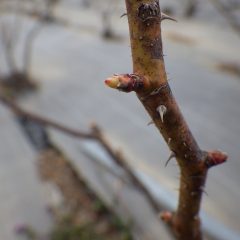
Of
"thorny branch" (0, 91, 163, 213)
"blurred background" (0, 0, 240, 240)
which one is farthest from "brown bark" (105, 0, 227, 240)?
"blurred background" (0, 0, 240, 240)

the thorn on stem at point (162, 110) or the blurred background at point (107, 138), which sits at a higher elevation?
the blurred background at point (107, 138)

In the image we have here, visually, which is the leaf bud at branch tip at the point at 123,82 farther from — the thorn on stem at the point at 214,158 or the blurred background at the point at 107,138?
the blurred background at the point at 107,138

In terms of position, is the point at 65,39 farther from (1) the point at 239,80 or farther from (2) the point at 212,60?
(1) the point at 239,80

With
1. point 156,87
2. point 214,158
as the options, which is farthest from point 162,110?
point 214,158

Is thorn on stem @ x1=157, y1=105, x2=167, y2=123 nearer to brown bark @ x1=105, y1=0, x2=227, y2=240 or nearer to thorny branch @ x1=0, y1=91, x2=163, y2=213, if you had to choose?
brown bark @ x1=105, y1=0, x2=227, y2=240

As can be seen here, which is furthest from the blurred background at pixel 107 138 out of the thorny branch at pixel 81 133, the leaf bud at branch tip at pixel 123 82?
the leaf bud at branch tip at pixel 123 82

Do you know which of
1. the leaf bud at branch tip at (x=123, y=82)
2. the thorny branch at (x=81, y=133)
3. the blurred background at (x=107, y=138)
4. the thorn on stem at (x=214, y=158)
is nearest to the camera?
the leaf bud at branch tip at (x=123, y=82)

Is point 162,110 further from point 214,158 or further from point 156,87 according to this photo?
point 214,158
